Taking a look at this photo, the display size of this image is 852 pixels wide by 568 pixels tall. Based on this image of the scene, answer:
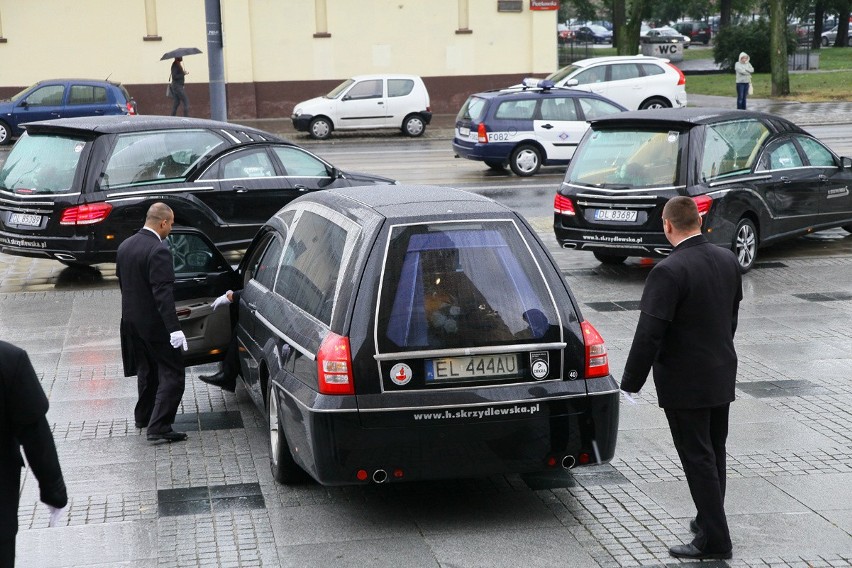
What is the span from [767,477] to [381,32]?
30.6 metres

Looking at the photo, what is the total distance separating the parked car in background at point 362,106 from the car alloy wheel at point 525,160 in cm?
870

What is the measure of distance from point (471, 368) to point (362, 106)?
2501cm

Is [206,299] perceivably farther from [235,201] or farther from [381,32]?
[381,32]

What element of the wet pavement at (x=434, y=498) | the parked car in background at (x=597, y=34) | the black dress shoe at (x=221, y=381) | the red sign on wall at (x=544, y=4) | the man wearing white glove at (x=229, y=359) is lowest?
the wet pavement at (x=434, y=498)

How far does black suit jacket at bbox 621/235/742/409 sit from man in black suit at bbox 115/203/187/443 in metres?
3.17

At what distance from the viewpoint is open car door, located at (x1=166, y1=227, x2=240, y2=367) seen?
838 centimetres

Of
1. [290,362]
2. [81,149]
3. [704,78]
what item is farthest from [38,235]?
[704,78]

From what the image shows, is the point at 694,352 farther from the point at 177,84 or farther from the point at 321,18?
the point at 321,18

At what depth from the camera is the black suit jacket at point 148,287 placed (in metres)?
7.55

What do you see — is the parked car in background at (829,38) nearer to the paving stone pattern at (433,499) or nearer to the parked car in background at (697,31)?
the parked car in background at (697,31)

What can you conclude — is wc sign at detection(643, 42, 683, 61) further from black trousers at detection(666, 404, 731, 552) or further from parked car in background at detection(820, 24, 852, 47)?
black trousers at detection(666, 404, 731, 552)

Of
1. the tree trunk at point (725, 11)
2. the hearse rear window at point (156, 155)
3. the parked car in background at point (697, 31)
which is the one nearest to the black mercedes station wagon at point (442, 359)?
the hearse rear window at point (156, 155)

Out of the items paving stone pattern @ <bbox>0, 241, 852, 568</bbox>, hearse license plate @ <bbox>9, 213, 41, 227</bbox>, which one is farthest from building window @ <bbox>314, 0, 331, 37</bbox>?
paving stone pattern @ <bbox>0, 241, 852, 568</bbox>

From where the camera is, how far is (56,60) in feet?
113
